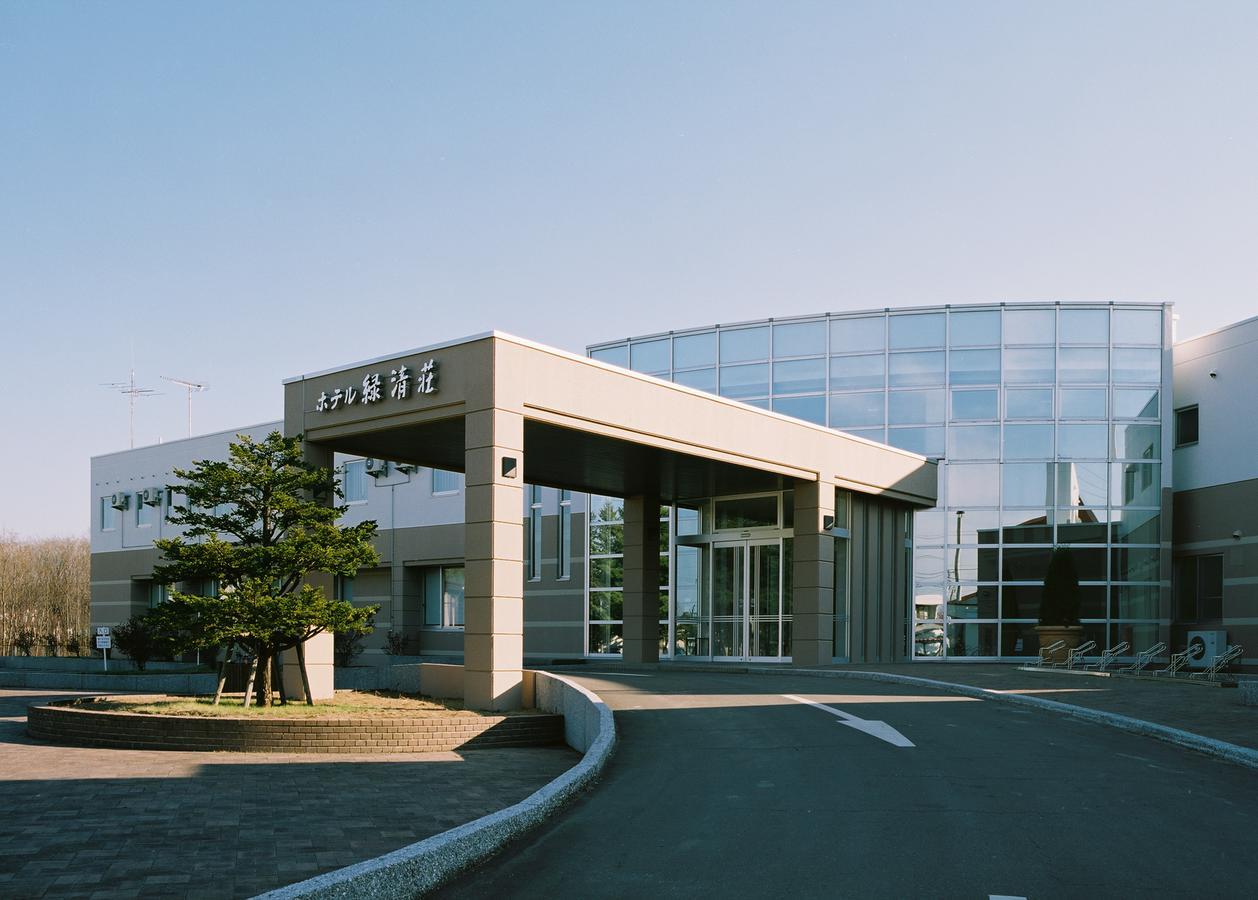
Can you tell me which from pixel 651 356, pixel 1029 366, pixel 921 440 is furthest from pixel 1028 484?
pixel 651 356

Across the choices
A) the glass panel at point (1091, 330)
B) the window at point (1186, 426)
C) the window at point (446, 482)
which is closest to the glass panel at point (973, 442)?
the glass panel at point (1091, 330)

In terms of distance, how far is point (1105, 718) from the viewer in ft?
46.7

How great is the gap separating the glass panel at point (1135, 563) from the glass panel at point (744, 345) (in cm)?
1114

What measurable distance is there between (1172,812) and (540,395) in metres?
11.0

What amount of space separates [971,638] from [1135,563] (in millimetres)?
Answer: 4884

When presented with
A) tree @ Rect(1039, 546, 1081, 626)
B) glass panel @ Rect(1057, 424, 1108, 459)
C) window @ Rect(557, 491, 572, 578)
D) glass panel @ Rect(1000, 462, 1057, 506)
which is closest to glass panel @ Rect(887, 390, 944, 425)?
glass panel @ Rect(1000, 462, 1057, 506)

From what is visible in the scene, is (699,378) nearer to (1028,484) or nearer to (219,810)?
(1028,484)

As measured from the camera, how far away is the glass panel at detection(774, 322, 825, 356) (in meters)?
32.8

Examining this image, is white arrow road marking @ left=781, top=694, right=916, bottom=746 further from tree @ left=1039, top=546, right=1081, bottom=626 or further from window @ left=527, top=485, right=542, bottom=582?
window @ left=527, top=485, right=542, bottom=582

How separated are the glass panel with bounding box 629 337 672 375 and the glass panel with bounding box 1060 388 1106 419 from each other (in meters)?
11.4

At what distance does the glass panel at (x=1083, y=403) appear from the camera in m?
31.3

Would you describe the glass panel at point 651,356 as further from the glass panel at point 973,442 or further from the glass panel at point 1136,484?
the glass panel at point 1136,484

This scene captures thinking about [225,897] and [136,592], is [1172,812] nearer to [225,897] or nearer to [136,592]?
[225,897]

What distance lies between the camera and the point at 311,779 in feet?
39.0
